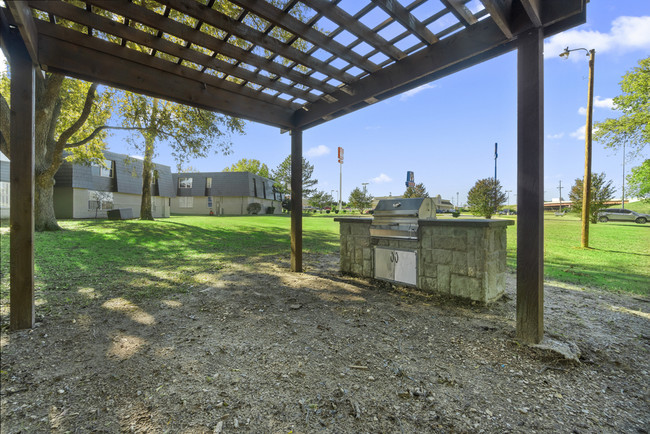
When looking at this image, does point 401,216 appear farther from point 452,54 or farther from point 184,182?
point 184,182

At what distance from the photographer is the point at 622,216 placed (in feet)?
91.2

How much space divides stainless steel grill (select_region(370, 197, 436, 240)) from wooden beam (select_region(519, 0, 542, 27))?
236 cm

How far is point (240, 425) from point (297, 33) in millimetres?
3508

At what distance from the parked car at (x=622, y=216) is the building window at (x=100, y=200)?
146ft

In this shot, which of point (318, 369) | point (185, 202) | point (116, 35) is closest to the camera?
point (318, 369)

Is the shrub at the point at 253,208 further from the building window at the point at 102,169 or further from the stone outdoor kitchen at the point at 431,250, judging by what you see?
the stone outdoor kitchen at the point at 431,250

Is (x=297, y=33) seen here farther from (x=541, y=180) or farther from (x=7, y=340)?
(x=7, y=340)

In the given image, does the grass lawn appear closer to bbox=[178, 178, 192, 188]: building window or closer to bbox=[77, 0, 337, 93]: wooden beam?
bbox=[77, 0, 337, 93]: wooden beam

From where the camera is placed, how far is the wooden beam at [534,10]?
231cm

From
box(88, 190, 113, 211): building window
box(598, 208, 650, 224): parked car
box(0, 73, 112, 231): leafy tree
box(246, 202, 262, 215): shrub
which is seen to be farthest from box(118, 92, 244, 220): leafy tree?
box(598, 208, 650, 224): parked car

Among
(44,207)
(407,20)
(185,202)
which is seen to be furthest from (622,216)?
(185,202)

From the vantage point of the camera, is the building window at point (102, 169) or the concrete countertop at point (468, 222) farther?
the building window at point (102, 169)

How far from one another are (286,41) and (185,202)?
3511cm

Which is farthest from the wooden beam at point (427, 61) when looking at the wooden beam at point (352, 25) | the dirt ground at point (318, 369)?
the dirt ground at point (318, 369)
